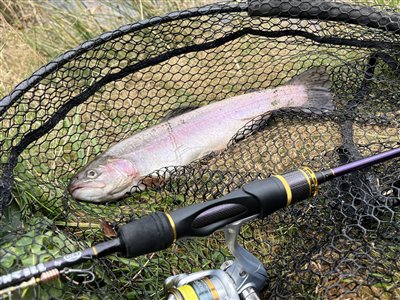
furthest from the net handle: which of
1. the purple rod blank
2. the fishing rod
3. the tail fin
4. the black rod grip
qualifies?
the black rod grip

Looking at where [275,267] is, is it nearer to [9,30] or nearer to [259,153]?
[259,153]

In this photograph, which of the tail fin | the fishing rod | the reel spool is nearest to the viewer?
the fishing rod

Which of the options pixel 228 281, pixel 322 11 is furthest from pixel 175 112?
pixel 228 281

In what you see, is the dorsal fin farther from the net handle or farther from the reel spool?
the reel spool

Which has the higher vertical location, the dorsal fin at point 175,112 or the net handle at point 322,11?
the net handle at point 322,11

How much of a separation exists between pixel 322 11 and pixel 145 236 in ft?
3.90

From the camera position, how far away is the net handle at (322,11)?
197cm

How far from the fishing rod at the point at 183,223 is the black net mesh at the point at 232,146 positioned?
0.35ft

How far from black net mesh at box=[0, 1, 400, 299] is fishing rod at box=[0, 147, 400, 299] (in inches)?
4.2

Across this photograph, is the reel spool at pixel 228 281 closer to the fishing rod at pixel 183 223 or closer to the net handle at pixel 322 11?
the fishing rod at pixel 183 223

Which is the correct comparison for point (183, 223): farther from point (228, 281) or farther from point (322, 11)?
point (322, 11)

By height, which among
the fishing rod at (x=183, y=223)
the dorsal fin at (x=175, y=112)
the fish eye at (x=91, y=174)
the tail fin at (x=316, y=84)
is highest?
the fishing rod at (x=183, y=223)

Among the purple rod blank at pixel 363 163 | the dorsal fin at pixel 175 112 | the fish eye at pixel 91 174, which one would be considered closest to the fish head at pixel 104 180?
the fish eye at pixel 91 174

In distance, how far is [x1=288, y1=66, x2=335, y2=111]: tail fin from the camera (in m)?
2.11
